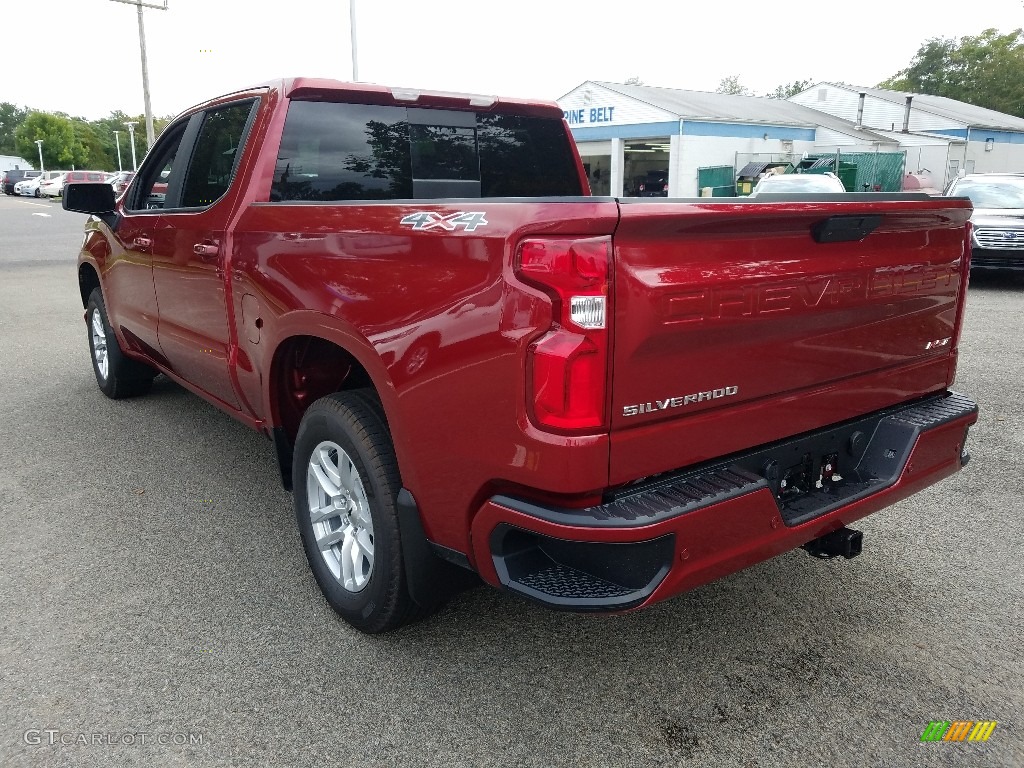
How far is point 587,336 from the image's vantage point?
208 cm

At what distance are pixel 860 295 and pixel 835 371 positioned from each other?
253mm

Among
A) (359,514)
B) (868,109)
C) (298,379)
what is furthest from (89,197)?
(868,109)

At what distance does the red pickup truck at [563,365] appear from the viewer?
213 cm

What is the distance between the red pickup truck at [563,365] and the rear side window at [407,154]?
18mm

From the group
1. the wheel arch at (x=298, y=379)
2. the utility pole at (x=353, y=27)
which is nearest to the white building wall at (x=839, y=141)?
the utility pole at (x=353, y=27)

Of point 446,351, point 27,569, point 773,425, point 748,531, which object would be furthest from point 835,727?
point 27,569

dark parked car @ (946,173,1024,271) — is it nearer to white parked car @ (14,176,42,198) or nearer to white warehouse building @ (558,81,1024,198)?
white warehouse building @ (558,81,1024,198)

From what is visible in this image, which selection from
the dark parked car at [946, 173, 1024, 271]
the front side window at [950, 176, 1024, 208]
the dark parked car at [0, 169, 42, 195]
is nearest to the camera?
the dark parked car at [946, 173, 1024, 271]

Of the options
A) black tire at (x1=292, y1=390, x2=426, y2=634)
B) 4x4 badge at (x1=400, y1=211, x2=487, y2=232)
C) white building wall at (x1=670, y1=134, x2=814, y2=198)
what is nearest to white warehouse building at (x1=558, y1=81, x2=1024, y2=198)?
white building wall at (x1=670, y1=134, x2=814, y2=198)

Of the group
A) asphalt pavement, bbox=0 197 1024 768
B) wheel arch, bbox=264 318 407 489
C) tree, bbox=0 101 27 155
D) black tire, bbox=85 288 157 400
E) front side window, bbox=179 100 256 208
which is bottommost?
asphalt pavement, bbox=0 197 1024 768

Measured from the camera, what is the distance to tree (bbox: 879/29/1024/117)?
233 ft

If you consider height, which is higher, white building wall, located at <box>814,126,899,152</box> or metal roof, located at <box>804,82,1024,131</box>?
metal roof, located at <box>804,82,1024,131</box>

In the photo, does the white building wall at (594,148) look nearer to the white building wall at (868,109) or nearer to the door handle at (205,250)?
the white building wall at (868,109)

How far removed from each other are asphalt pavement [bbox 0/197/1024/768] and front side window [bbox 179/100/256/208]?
1.56 m
